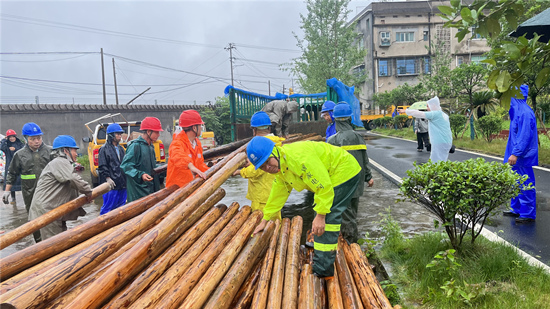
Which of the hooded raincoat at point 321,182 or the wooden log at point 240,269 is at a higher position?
the hooded raincoat at point 321,182

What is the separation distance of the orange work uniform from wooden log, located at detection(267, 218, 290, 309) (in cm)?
171

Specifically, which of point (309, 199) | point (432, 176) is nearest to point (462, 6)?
point (432, 176)

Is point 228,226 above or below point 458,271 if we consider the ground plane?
above

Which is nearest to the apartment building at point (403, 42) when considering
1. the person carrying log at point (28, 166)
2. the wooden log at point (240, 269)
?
the person carrying log at point (28, 166)

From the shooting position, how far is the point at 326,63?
29203 mm

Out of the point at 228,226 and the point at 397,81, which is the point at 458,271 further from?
the point at 397,81

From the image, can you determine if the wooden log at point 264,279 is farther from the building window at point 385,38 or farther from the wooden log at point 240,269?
the building window at point 385,38

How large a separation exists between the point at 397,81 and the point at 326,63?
13265 mm

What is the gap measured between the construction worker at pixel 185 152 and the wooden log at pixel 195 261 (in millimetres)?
1077

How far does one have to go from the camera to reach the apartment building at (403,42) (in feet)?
124

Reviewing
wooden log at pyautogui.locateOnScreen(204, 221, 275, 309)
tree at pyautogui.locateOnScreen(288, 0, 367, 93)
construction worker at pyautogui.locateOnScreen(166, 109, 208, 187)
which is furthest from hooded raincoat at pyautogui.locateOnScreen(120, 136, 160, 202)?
tree at pyautogui.locateOnScreen(288, 0, 367, 93)

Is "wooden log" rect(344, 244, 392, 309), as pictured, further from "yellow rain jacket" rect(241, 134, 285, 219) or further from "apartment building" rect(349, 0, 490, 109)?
"apartment building" rect(349, 0, 490, 109)

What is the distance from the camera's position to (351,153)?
15.1 feet

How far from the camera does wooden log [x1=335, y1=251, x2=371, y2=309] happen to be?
2705mm
